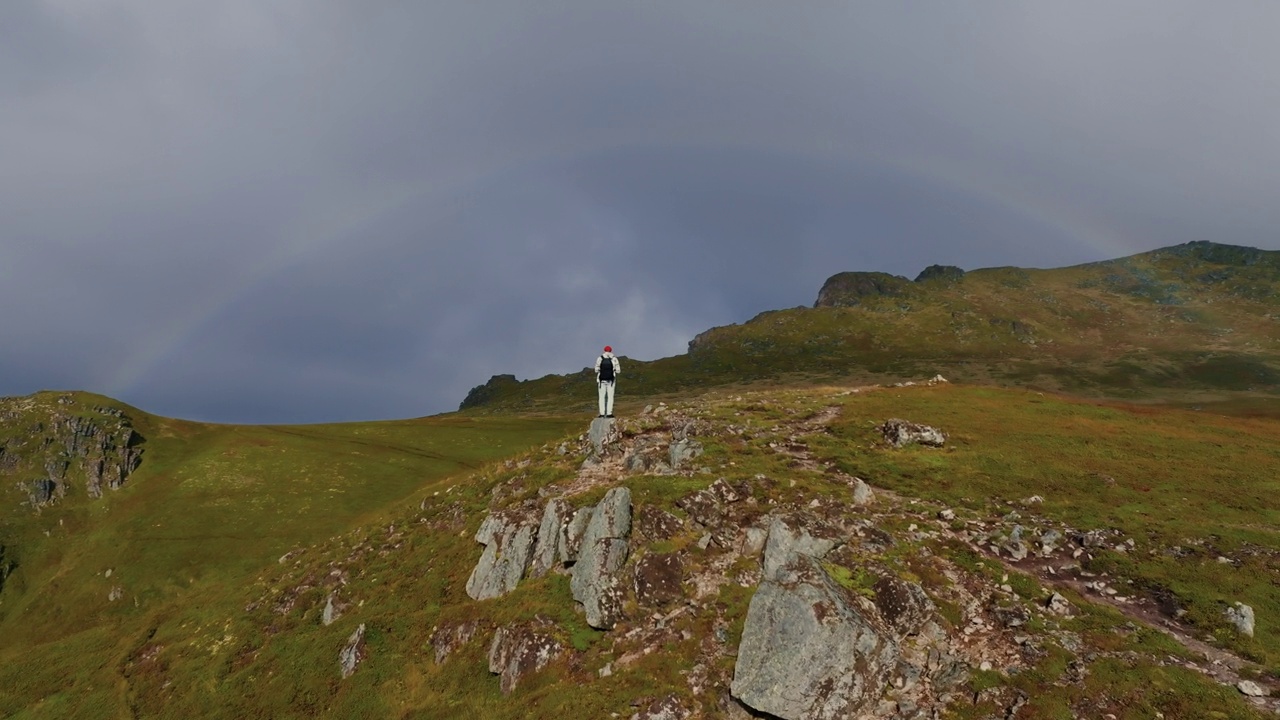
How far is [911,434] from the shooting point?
38750 mm

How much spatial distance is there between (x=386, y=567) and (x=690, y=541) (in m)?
20.0

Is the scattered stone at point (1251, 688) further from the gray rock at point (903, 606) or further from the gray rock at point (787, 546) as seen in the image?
the gray rock at point (787, 546)

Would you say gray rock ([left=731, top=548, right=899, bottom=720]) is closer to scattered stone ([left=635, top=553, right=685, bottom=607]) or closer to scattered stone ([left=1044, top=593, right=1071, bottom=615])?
scattered stone ([left=635, top=553, right=685, bottom=607])

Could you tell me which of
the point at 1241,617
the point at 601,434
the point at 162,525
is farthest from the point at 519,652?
the point at 162,525

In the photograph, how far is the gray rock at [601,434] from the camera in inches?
1506

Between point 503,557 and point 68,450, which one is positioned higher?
point 68,450

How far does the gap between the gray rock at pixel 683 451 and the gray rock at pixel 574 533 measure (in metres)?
6.84

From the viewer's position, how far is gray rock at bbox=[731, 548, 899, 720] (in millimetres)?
18000

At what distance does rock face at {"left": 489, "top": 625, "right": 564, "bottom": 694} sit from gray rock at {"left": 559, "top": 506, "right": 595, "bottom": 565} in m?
4.23

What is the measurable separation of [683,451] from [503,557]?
39.5 ft

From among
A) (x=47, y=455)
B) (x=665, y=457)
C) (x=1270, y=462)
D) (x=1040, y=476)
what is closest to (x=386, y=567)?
(x=665, y=457)

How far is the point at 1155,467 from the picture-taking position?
32.3 metres

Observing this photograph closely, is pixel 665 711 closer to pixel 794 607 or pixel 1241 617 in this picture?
pixel 794 607

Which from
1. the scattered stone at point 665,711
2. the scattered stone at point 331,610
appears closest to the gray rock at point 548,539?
the scattered stone at point 665,711
